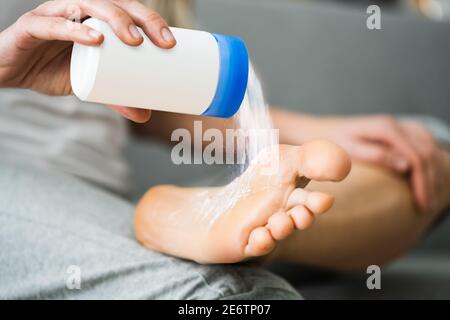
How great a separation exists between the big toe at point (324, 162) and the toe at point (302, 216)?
0.03 m

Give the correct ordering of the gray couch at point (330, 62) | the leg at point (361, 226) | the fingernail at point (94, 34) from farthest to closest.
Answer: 1. the gray couch at point (330, 62)
2. the leg at point (361, 226)
3. the fingernail at point (94, 34)

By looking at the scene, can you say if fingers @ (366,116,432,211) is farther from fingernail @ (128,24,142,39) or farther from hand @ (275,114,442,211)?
fingernail @ (128,24,142,39)

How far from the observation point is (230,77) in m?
0.52

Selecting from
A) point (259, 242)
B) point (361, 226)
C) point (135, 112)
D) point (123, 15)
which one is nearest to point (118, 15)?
point (123, 15)

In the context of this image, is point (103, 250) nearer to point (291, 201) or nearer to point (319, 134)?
point (291, 201)

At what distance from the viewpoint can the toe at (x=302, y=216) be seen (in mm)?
513

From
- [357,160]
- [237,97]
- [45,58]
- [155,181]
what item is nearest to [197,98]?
[237,97]

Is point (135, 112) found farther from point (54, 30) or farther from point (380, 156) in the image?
point (380, 156)

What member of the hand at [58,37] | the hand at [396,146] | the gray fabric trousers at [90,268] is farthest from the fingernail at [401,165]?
the hand at [58,37]

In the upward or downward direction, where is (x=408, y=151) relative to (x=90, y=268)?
upward

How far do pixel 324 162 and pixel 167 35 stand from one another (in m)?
0.15

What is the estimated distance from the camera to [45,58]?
586 millimetres

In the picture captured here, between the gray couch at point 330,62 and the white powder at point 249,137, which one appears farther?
the gray couch at point 330,62

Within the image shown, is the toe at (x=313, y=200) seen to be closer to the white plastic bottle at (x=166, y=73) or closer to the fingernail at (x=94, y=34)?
the white plastic bottle at (x=166, y=73)
